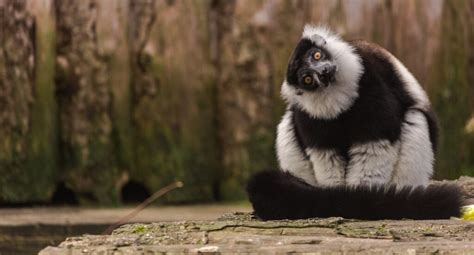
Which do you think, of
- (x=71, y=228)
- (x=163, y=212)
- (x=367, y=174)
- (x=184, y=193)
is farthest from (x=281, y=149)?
(x=184, y=193)

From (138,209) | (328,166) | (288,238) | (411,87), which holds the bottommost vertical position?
(138,209)

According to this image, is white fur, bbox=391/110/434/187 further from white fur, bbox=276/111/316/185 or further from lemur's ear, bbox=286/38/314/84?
lemur's ear, bbox=286/38/314/84

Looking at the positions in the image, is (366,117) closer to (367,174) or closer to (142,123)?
(367,174)

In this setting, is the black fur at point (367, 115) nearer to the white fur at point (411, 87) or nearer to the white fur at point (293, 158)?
the white fur at point (411, 87)

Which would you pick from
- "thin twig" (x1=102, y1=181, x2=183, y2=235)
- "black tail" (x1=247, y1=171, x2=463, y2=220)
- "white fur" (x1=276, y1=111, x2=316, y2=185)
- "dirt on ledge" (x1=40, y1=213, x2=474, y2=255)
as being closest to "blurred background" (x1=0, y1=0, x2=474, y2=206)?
"thin twig" (x1=102, y1=181, x2=183, y2=235)

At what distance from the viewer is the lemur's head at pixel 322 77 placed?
561 centimetres

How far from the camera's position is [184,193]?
9.04m

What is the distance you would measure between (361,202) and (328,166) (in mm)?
909

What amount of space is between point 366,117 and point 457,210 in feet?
2.89

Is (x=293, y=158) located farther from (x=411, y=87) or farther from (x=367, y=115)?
(x=411, y=87)

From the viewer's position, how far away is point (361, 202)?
15.7 ft

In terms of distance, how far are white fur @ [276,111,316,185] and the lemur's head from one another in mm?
308

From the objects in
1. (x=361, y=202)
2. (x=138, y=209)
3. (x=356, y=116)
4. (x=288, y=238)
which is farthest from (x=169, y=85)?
(x=288, y=238)

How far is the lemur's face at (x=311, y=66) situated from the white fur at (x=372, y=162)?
1.24 feet
